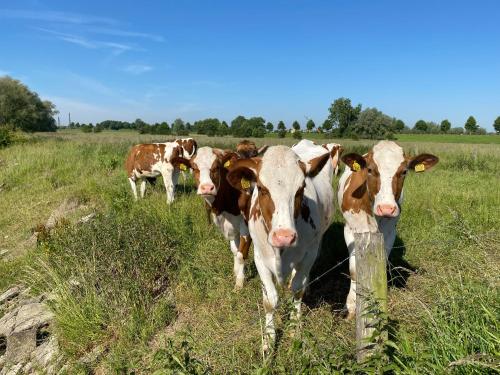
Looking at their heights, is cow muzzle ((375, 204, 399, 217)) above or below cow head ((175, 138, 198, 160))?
below

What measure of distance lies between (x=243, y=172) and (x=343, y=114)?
56.5m

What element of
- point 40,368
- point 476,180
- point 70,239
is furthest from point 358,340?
point 476,180

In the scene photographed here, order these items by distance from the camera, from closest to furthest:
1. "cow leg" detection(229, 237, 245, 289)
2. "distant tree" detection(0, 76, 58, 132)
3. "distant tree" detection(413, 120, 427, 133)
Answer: "cow leg" detection(229, 237, 245, 289), "distant tree" detection(0, 76, 58, 132), "distant tree" detection(413, 120, 427, 133)

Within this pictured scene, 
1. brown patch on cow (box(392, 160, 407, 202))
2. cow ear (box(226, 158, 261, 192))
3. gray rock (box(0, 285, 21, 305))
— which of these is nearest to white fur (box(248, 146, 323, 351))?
cow ear (box(226, 158, 261, 192))

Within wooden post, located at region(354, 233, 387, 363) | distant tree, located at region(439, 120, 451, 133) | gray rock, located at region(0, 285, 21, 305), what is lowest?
gray rock, located at region(0, 285, 21, 305)

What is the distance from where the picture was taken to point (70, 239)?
5.84m

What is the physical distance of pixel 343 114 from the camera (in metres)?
57.7

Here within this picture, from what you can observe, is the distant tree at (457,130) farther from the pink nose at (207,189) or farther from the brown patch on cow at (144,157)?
the pink nose at (207,189)

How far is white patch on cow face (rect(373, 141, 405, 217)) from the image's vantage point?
4031mm

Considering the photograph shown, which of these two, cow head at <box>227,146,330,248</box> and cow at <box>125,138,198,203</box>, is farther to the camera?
cow at <box>125,138,198,203</box>

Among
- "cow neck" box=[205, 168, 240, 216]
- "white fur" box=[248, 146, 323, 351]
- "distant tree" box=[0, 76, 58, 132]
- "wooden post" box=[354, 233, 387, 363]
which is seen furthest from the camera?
"distant tree" box=[0, 76, 58, 132]

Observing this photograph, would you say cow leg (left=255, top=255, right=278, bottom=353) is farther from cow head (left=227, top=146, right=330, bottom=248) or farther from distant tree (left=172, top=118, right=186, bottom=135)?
distant tree (left=172, top=118, right=186, bottom=135)

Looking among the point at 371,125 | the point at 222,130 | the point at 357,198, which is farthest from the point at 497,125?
the point at 357,198

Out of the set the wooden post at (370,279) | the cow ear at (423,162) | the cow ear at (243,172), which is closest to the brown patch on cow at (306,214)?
the cow ear at (243,172)
